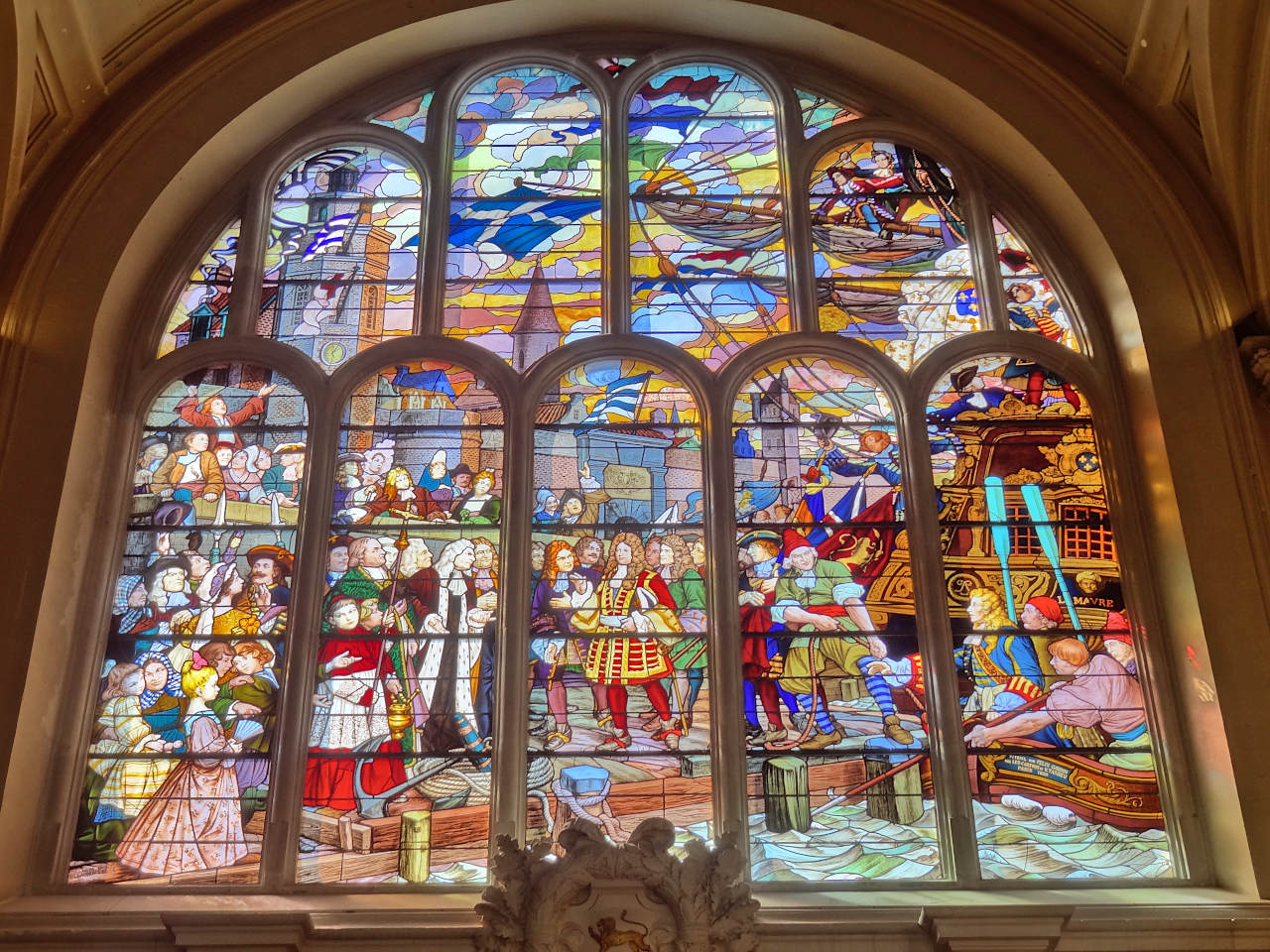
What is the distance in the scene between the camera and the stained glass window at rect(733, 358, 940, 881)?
→ 637cm

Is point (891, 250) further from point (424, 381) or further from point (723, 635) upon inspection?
point (424, 381)

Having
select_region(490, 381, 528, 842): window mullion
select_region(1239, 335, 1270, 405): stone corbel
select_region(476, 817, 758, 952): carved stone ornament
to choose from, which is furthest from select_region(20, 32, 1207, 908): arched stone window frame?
select_region(1239, 335, 1270, 405): stone corbel

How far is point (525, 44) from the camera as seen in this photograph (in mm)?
8562

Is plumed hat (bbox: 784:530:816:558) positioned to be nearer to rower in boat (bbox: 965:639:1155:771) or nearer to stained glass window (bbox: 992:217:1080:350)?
rower in boat (bbox: 965:639:1155:771)

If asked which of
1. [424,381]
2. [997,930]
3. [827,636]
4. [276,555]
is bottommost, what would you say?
[997,930]

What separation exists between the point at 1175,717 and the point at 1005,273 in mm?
2563

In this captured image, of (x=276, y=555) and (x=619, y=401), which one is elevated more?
(x=619, y=401)

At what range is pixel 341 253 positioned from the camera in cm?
793

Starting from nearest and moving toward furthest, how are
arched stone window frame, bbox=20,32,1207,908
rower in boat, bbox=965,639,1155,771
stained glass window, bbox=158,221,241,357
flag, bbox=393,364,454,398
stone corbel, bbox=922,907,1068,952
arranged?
stone corbel, bbox=922,907,1068,952
arched stone window frame, bbox=20,32,1207,908
rower in boat, bbox=965,639,1155,771
flag, bbox=393,364,454,398
stained glass window, bbox=158,221,241,357

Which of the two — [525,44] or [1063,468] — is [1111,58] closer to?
[1063,468]

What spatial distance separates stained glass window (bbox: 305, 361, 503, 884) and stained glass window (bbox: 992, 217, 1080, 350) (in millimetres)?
2822

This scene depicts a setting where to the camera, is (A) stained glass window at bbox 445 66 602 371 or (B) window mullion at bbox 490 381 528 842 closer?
(B) window mullion at bbox 490 381 528 842

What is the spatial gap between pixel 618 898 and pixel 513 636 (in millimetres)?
1405

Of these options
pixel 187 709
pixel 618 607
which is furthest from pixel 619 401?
pixel 187 709
